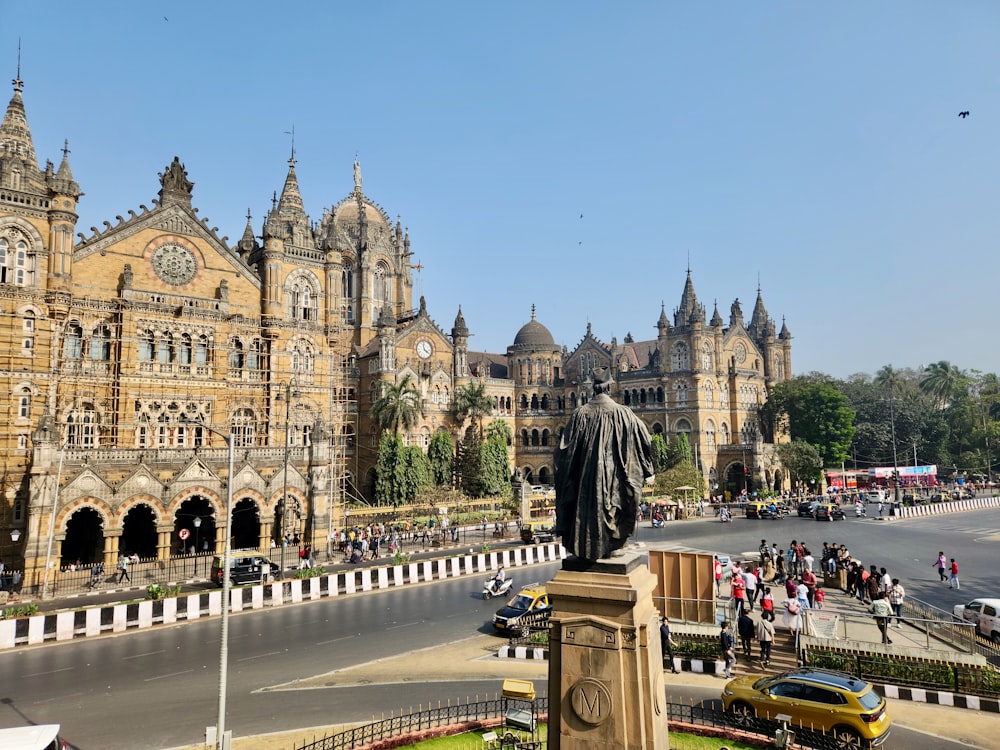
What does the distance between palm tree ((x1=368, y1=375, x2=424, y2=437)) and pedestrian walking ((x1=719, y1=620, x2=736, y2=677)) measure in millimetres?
40791

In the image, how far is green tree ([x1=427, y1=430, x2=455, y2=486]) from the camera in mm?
57469

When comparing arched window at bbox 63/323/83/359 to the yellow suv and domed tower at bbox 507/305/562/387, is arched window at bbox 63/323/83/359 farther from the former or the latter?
domed tower at bbox 507/305/562/387

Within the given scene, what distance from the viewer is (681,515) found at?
55.5 m

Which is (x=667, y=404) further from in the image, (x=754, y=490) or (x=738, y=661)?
(x=738, y=661)

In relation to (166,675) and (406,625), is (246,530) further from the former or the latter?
(166,675)

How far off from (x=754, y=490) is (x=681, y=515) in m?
17.8

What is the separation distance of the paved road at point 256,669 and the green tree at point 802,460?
3861 cm

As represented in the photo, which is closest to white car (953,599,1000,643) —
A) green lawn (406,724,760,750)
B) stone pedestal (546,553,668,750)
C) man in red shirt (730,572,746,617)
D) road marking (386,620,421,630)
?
man in red shirt (730,572,746,617)

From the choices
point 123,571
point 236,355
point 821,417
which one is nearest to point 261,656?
point 123,571

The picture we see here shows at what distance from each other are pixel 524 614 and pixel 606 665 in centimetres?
1225

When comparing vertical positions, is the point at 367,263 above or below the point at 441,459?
above

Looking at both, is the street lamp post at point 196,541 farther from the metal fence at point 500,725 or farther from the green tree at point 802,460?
the green tree at point 802,460

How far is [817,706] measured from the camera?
42.2 ft

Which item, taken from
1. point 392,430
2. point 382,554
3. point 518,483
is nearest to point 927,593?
point 382,554
